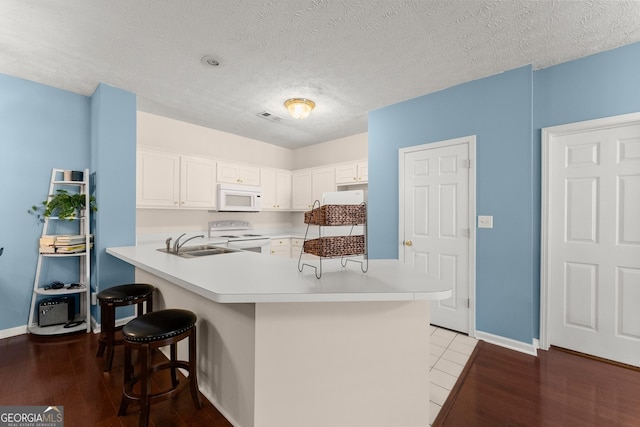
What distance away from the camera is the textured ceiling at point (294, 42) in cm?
187

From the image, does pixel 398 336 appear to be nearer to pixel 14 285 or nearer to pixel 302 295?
pixel 302 295

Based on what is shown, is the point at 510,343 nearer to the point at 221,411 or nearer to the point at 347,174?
the point at 221,411

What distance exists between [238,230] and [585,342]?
14.7 feet

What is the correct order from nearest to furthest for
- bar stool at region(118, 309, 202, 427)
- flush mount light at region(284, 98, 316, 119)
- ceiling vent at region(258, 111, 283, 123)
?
bar stool at region(118, 309, 202, 427) < flush mount light at region(284, 98, 316, 119) < ceiling vent at region(258, 111, 283, 123)

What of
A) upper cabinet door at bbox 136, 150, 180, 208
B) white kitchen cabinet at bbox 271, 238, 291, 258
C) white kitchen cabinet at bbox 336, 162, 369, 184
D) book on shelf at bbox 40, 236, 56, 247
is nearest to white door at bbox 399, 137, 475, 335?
white kitchen cabinet at bbox 336, 162, 369, 184

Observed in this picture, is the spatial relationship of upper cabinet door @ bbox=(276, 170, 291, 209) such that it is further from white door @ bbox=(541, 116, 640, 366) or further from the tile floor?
white door @ bbox=(541, 116, 640, 366)

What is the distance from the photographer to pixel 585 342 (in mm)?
2475

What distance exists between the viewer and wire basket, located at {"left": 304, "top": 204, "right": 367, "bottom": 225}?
148 cm

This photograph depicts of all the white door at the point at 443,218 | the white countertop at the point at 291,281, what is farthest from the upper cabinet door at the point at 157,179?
the white door at the point at 443,218

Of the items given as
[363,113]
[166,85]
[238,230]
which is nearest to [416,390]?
[363,113]

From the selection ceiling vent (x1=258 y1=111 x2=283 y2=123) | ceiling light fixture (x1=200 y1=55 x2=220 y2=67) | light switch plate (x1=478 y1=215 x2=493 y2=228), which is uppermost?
ceiling light fixture (x1=200 y1=55 x2=220 y2=67)

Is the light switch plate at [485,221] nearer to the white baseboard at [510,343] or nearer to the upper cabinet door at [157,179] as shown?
the white baseboard at [510,343]

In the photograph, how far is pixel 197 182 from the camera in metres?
4.05

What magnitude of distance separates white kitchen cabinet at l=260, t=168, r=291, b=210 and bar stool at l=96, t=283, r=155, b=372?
2.76 meters
